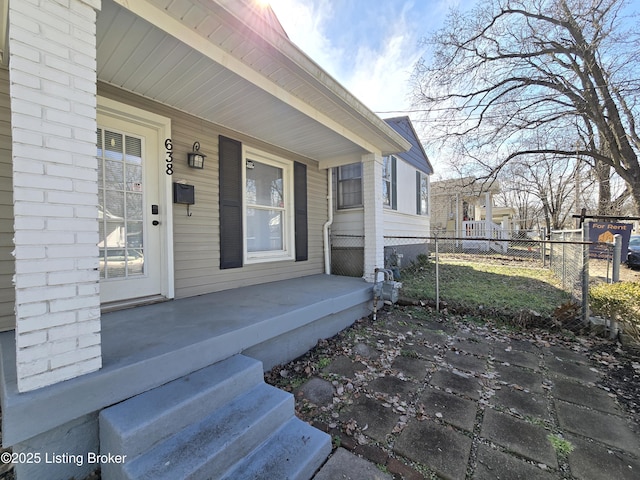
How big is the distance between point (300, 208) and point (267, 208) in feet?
2.23

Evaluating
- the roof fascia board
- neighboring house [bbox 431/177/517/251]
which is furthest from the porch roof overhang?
neighboring house [bbox 431/177/517/251]

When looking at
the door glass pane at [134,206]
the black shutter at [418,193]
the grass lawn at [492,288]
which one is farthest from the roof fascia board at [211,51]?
the black shutter at [418,193]

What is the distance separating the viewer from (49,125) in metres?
1.49

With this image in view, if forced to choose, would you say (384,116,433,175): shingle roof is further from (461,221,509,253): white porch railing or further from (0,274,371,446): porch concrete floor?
(0,274,371,446): porch concrete floor

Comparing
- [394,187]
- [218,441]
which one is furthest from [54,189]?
[394,187]

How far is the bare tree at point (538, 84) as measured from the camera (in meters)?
6.07

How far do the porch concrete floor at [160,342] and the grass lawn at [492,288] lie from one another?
2311 mm

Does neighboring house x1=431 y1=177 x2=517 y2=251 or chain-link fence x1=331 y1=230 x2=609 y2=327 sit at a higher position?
neighboring house x1=431 y1=177 x2=517 y2=251

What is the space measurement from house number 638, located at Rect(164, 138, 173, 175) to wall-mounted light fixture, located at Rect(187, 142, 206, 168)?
206 millimetres

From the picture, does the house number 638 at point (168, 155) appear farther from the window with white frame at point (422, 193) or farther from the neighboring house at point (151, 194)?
the window with white frame at point (422, 193)

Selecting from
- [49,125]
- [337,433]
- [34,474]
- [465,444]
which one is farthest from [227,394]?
[49,125]

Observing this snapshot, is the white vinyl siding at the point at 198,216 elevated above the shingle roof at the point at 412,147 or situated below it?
below

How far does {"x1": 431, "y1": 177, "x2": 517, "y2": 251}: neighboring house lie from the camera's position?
10047mm

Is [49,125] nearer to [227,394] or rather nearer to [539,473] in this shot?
[227,394]
